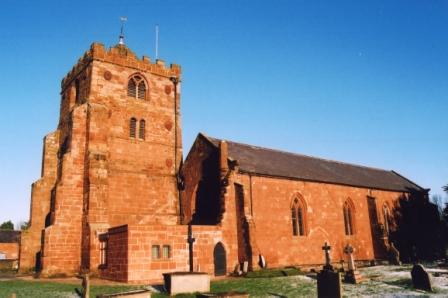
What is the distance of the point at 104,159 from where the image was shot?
88.8 feet

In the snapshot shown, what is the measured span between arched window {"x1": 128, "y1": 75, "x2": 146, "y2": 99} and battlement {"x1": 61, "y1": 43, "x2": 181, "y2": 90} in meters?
0.94

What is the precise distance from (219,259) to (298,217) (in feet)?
27.6

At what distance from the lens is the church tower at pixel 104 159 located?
25.3 m

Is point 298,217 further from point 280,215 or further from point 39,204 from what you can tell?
point 39,204

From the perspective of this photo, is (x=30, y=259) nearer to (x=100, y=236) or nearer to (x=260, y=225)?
(x=100, y=236)

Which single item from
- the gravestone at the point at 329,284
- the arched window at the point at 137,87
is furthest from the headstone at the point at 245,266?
the arched window at the point at 137,87

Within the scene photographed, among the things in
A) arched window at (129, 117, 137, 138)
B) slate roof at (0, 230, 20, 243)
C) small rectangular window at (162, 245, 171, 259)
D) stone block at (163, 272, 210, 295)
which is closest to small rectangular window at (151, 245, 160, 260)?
small rectangular window at (162, 245, 171, 259)

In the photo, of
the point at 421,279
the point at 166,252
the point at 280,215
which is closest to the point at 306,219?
the point at 280,215

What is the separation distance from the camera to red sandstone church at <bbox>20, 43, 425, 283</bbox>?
23719 millimetres

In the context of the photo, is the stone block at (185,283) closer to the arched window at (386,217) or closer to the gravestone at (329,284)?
the gravestone at (329,284)

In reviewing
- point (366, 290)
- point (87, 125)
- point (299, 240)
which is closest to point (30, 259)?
point (87, 125)

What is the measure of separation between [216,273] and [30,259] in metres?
14.2

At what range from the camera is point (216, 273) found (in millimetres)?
24438

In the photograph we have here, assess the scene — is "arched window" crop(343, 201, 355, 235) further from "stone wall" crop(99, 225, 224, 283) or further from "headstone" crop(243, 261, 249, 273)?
"stone wall" crop(99, 225, 224, 283)
